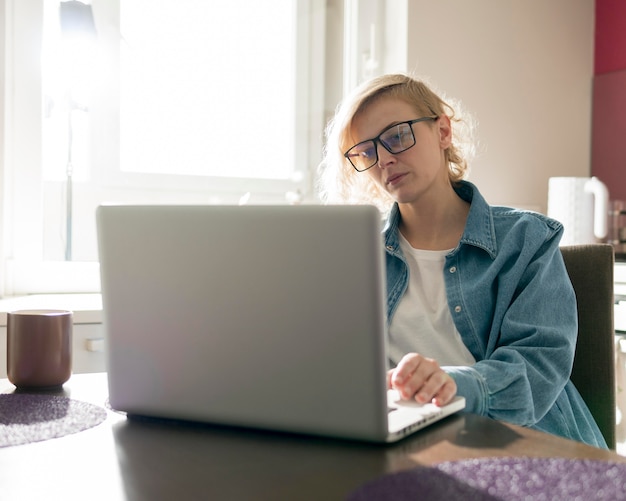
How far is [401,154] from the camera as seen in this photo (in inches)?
55.6

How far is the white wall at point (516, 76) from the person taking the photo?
116 inches

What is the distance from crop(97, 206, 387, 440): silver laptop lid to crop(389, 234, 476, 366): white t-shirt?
1.90 feet

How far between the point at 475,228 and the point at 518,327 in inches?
9.1

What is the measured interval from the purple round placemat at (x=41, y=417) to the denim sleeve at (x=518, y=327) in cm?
44

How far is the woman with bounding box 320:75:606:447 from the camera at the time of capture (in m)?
1.14

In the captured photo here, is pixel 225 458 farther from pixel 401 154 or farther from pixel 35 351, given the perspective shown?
pixel 401 154

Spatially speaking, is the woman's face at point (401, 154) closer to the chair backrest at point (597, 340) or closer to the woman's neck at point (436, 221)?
the woman's neck at point (436, 221)

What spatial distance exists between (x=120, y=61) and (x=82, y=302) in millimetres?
877

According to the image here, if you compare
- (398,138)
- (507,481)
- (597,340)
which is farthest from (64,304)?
(507,481)

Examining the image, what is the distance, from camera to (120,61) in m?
2.64

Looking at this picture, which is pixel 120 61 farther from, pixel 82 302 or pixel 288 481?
pixel 288 481

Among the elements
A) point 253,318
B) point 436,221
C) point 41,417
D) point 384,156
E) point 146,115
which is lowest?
point 41,417

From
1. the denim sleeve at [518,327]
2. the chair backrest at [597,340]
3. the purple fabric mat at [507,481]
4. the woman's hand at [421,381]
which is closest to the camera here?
the purple fabric mat at [507,481]

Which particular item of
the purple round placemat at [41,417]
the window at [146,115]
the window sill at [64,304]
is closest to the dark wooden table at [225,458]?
the purple round placemat at [41,417]
